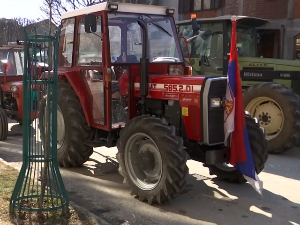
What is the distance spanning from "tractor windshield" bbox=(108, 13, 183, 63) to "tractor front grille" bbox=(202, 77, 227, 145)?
1166 millimetres

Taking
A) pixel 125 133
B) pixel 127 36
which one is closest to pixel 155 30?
pixel 127 36

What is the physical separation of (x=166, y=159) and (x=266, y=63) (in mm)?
4900

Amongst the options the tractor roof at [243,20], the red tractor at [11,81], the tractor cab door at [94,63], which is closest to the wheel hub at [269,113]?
the tractor roof at [243,20]

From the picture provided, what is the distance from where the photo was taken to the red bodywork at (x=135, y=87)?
477cm

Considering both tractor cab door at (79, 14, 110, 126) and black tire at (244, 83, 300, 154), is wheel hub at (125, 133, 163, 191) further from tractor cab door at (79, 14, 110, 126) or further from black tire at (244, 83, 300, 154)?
black tire at (244, 83, 300, 154)

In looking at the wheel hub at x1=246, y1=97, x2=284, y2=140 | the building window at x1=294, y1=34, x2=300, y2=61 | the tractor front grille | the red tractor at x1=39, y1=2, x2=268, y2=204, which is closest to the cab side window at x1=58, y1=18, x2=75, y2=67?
the red tractor at x1=39, y1=2, x2=268, y2=204

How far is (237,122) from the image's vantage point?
4586mm

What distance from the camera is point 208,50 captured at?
850 cm

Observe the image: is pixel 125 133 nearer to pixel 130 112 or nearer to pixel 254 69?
pixel 130 112

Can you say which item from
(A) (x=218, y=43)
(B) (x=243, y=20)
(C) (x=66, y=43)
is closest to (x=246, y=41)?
(B) (x=243, y=20)

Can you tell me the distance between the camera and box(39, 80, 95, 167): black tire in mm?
5902

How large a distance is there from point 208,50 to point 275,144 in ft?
7.91

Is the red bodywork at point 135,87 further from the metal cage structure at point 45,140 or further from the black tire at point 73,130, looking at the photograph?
the metal cage structure at point 45,140

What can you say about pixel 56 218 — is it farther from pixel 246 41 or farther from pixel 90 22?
pixel 246 41
